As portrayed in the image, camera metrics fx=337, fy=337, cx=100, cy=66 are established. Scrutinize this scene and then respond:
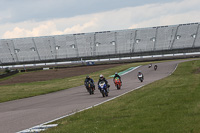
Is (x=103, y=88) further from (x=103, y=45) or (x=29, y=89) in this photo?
(x=103, y=45)

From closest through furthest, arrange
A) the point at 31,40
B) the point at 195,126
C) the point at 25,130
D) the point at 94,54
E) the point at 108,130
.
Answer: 1. the point at 195,126
2. the point at 108,130
3. the point at 25,130
4. the point at 94,54
5. the point at 31,40

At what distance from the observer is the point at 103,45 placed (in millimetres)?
94875

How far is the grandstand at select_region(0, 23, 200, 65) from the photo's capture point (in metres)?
88.2

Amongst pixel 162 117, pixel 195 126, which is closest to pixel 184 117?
pixel 162 117

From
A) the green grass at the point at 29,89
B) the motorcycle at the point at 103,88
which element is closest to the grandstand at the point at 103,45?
the green grass at the point at 29,89

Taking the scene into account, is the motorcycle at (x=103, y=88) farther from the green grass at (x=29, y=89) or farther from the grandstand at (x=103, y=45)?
the grandstand at (x=103, y=45)

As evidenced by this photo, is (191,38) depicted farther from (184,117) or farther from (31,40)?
Answer: (184,117)

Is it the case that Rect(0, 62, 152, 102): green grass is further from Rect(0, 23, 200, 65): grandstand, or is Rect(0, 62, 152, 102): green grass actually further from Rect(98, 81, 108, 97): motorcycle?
Rect(0, 23, 200, 65): grandstand

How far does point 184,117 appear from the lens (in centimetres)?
893

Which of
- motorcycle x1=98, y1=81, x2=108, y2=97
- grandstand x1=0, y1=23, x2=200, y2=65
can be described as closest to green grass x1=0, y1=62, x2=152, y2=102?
motorcycle x1=98, y1=81, x2=108, y2=97

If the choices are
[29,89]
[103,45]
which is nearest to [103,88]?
[29,89]

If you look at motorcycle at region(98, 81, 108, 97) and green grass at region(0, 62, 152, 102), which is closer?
motorcycle at region(98, 81, 108, 97)

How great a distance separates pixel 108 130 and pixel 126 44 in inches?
3384

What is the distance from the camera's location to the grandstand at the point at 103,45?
88.2 metres
